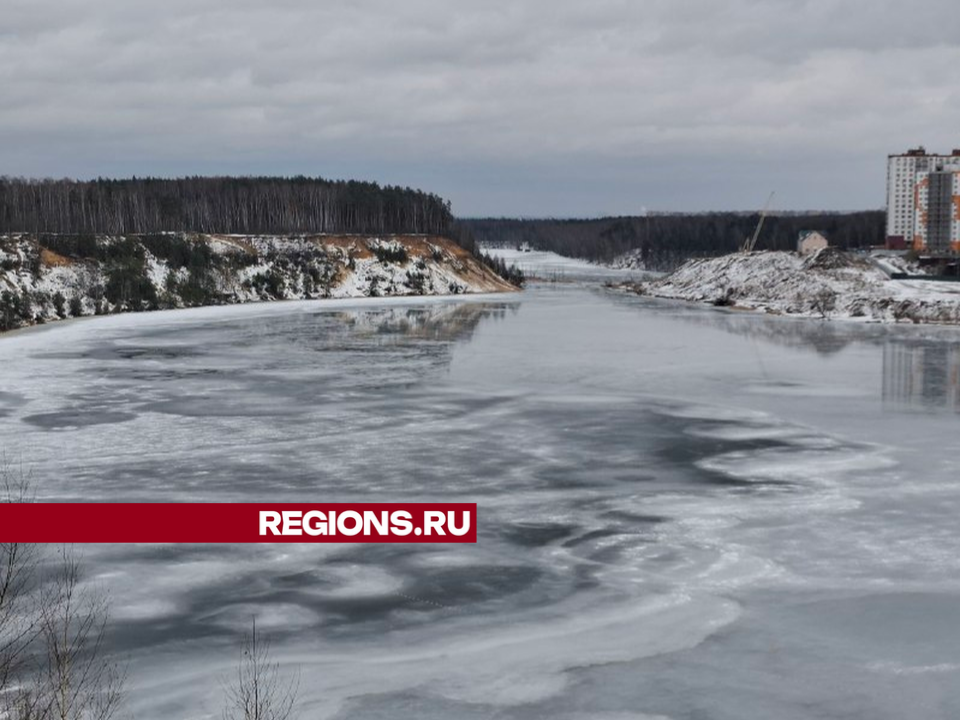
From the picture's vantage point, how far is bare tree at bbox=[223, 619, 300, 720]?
1039 cm

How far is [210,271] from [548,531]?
82.0m

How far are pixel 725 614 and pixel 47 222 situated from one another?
99.8 m

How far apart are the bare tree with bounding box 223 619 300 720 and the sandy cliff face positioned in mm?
52328

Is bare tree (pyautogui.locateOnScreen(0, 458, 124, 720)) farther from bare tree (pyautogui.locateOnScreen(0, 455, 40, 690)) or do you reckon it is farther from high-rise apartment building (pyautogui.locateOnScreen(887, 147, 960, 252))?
high-rise apartment building (pyautogui.locateOnScreen(887, 147, 960, 252))

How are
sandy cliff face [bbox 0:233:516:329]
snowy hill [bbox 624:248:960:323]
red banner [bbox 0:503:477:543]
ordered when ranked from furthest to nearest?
sandy cliff face [bbox 0:233:516:329]
snowy hill [bbox 624:248:960:323]
red banner [bbox 0:503:477:543]

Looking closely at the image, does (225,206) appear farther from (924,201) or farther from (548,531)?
(548,531)

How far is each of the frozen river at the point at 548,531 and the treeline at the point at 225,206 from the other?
248 feet

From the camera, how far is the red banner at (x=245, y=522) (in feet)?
55.3

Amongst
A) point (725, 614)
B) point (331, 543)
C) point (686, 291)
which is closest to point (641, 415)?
point (331, 543)

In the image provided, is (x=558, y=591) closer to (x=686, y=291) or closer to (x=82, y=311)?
(x=82, y=311)

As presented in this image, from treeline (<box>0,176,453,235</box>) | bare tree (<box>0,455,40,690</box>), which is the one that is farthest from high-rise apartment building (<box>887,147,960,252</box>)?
bare tree (<box>0,455,40,690</box>)

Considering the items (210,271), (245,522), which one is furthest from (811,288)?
(245,522)

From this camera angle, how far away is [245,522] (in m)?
18.7

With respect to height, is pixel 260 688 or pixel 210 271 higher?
pixel 210 271
